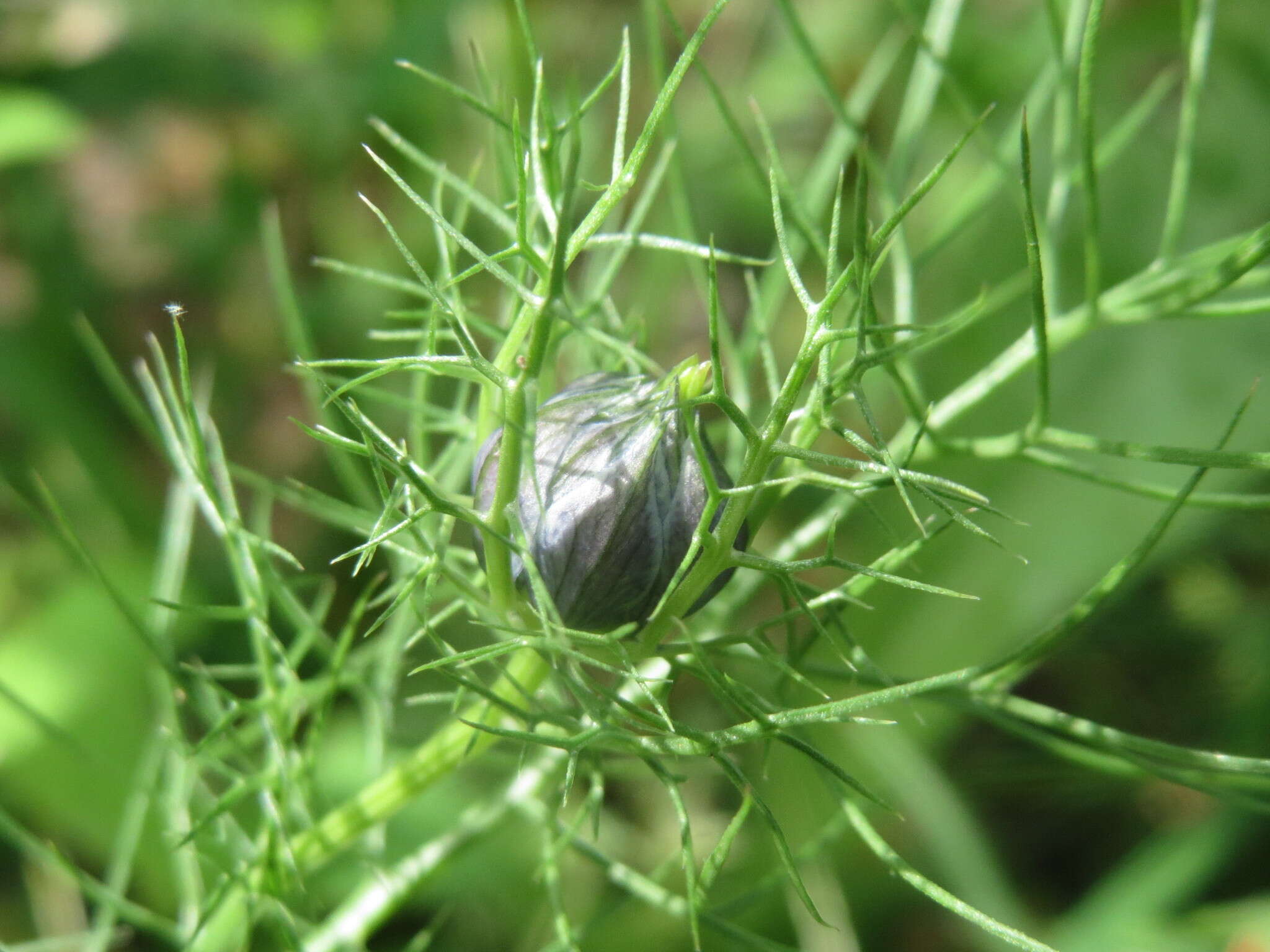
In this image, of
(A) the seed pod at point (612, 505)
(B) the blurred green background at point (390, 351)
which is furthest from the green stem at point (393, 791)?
(B) the blurred green background at point (390, 351)

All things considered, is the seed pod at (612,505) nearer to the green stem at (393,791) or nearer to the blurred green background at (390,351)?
the green stem at (393,791)

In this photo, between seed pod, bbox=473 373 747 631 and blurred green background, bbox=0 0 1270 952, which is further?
blurred green background, bbox=0 0 1270 952

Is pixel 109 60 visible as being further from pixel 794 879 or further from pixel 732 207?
pixel 794 879

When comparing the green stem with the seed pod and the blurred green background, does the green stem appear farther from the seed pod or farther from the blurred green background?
the blurred green background

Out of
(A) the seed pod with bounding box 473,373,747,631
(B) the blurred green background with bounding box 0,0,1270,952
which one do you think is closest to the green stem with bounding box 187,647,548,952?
(A) the seed pod with bounding box 473,373,747,631

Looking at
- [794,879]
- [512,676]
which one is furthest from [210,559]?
[794,879]

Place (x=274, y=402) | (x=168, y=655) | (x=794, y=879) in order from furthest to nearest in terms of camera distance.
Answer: (x=274, y=402), (x=168, y=655), (x=794, y=879)
